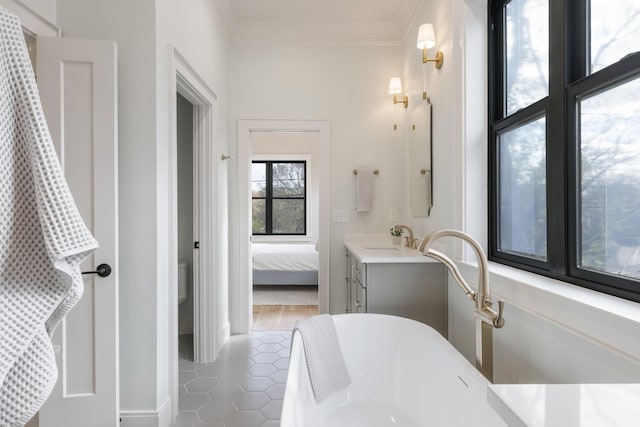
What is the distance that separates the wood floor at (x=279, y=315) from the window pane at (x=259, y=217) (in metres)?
2.21

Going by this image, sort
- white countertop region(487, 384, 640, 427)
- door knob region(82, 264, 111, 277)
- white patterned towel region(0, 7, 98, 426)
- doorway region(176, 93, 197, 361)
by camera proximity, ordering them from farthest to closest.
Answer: doorway region(176, 93, 197, 361) → door knob region(82, 264, 111, 277) → white patterned towel region(0, 7, 98, 426) → white countertop region(487, 384, 640, 427)

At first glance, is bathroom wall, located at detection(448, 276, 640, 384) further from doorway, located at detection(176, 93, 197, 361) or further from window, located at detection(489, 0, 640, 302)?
doorway, located at detection(176, 93, 197, 361)

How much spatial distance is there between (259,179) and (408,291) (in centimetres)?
442

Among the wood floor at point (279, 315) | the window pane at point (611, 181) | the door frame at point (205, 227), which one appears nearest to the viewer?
the window pane at point (611, 181)

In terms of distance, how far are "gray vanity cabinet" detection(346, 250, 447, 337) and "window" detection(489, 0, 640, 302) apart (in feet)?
1.59

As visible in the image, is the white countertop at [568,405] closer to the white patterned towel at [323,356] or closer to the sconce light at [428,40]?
the white patterned towel at [323,356]

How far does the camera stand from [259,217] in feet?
20.0

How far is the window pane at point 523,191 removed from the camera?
1.47m

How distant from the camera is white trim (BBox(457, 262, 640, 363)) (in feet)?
2.86

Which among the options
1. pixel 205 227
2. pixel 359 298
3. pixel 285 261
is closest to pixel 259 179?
pixel 285 261

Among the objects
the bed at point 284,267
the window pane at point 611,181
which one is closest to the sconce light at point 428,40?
the window pane at point 611,181

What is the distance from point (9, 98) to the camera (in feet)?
2.58

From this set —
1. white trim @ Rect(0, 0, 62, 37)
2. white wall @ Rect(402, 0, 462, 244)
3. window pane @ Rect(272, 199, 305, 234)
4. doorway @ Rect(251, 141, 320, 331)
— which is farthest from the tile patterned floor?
window pane @ Rect(272, 199, 305, 234)

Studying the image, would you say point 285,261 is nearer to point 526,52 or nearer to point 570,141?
point 526,52
